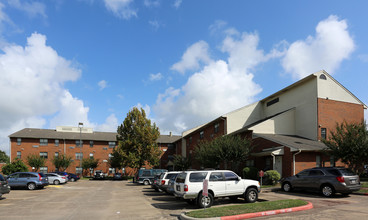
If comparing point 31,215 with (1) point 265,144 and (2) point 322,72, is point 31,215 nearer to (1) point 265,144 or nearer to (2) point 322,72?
(1) point 265,144

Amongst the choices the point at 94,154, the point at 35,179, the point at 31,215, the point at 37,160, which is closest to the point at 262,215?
Result: the point at 31,215

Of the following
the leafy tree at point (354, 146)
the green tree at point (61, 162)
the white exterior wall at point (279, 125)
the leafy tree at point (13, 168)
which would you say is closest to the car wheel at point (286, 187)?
the leafy tree at point (354, 146)

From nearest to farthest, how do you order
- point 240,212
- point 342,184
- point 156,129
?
point 240,212 → point 342,184 → point 156,129

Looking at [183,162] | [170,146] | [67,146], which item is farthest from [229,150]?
[67,146]

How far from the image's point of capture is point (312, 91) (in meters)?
27.7

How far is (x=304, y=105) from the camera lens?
2861cm

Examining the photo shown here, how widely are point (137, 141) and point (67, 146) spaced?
23124 mm

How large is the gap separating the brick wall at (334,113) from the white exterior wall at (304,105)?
1.79 ft

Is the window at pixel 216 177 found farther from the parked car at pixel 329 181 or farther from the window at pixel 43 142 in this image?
the window at pixel 43 142

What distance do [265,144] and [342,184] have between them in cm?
1065

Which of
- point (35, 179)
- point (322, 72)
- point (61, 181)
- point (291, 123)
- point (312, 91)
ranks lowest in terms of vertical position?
point (61, 181)

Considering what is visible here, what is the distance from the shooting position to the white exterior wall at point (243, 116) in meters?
33.6

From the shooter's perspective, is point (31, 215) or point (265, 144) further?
point (265, 144)

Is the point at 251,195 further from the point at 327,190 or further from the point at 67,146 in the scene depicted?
the point at 67,146
